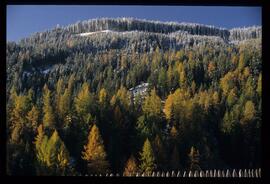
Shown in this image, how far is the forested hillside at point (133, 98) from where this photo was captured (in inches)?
183

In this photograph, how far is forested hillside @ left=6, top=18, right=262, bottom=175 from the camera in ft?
15.3

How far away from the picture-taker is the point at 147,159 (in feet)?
15.3

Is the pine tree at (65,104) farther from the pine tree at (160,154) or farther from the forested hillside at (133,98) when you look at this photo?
the pine tree at (160,154)

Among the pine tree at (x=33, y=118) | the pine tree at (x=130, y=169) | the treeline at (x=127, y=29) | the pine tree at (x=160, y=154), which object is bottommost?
the pine tree at (x=130, y=169)

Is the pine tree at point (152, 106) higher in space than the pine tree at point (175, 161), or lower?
higher

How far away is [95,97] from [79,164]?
24.4 inches

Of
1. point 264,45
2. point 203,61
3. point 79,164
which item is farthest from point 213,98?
point 79,164

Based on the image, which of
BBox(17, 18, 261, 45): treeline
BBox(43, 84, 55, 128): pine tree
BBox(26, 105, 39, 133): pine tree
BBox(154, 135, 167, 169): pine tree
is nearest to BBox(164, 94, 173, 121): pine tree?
BBox(154, 135, 167, 169): pine tree

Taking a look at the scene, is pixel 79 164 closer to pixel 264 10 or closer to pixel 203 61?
pixel 203 61

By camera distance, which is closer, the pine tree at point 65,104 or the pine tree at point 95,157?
the pine tree at point 95,157

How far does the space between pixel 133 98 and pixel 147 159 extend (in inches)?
22.3

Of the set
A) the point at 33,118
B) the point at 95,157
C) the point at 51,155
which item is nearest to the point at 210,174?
the point at 95,157

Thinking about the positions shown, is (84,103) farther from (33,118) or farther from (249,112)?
(249,112)

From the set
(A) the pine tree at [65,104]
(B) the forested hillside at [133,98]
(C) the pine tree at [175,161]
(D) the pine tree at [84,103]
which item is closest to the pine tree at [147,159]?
(B) the forested hillside at [133,98]
